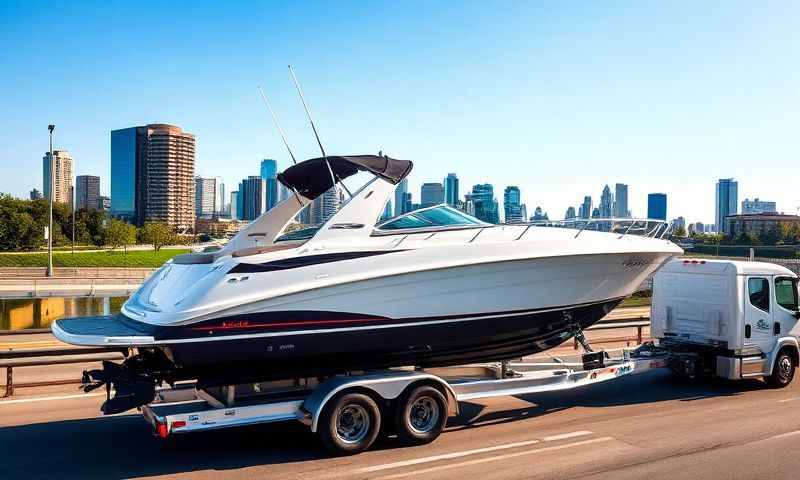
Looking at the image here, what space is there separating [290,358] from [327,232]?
1574 mm

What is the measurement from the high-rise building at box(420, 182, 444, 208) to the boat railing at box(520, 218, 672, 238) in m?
1.55

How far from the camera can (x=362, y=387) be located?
7.62 m

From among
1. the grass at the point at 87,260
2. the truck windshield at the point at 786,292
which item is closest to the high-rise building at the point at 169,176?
the grass at the point at 87,260

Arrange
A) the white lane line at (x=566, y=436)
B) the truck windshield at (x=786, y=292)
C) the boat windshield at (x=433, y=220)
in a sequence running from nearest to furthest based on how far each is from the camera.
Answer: the white lane line at (x=566, y=436), the boat windshield at (x=433, y=220), the truck windshield at (x=786, y=292)

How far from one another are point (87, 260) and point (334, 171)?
49.3 meters

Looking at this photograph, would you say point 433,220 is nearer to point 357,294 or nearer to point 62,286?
point 357,294

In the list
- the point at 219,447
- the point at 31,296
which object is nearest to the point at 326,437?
the point at 219,447

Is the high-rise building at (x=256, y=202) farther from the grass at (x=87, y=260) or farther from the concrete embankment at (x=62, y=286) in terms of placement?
the grass at (x=87, y=260)

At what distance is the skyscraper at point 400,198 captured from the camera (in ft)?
29.4

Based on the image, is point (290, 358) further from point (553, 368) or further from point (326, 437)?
point (553, 368)

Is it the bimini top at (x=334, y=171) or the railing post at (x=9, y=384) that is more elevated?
the bimini top at (x=334, y=171)

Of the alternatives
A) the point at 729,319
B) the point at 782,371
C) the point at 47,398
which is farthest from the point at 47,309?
the point at 782,371

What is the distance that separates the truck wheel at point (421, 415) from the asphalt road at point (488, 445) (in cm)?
14

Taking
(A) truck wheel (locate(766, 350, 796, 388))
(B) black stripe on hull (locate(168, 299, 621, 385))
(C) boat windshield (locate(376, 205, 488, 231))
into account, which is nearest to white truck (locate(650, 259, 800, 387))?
(A) truck wheel (locate(766, 350, 796, 388))
